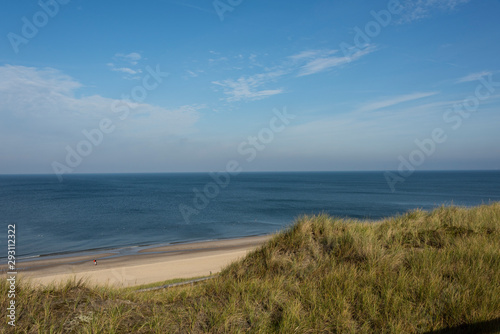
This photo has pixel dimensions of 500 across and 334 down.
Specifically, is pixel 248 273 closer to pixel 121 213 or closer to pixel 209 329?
pixel 209 329

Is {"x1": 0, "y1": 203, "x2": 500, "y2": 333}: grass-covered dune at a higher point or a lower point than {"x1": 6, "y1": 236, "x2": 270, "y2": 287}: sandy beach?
higher

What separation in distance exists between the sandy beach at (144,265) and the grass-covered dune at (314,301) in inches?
377

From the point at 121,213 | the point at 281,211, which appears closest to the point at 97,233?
the point at 121,213

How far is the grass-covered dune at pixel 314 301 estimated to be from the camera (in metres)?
4.02

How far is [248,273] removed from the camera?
6531mm

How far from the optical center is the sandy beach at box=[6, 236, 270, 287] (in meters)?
18.2

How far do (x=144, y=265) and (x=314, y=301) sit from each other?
1901cm

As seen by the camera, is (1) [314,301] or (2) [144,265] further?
(2) [144,265]

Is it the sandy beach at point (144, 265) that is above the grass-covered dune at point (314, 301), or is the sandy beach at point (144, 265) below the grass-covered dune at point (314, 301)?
below

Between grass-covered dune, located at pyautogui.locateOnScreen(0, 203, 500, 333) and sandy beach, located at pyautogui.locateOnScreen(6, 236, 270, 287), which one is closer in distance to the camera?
grass-covered dune, located at pyautogui.locateOnScreen(0, 203, 500, 333)

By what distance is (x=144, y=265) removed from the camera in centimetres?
2114

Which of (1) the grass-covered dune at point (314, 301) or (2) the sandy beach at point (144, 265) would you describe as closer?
(1) the grass-covered dune at point (314, 301)

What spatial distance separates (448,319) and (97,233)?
39.2 m

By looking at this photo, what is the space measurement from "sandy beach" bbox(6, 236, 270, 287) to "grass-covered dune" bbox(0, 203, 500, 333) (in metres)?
9.59
